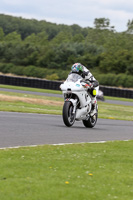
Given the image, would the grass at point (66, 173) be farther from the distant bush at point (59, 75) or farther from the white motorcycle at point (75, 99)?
the distant bush at point (59, 75)

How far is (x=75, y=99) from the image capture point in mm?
13312

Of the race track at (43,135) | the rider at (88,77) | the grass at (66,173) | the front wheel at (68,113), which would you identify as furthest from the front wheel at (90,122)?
the grass at (66,173)

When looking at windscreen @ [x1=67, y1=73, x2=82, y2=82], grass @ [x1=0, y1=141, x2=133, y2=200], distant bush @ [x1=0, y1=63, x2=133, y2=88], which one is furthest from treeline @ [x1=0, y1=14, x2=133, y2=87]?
grass @ [x1=0, y1=141, x2=133, y2=200]

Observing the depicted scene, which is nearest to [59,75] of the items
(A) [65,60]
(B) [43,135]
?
(A) [65,60]

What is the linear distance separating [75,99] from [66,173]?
260 inches

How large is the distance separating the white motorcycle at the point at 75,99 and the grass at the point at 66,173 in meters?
3.49

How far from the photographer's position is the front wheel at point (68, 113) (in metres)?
12.8

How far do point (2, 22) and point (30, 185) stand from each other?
188 meters

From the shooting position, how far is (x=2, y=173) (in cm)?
650

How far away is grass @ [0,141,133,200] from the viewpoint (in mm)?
5652

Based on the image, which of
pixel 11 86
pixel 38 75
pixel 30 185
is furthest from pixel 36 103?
pixel 38 75

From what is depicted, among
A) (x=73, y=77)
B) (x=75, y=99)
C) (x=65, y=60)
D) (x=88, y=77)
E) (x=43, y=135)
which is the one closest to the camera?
(x=43, y=135)

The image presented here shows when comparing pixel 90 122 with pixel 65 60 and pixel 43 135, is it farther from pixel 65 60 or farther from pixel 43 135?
pixel 65 60

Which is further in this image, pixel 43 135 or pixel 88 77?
pixel 88 77
